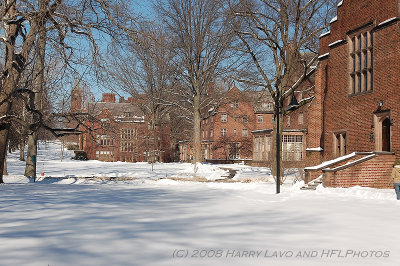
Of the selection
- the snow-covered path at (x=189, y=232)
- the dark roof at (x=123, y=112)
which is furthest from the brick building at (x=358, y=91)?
the dark roof at (x=123, y=112)

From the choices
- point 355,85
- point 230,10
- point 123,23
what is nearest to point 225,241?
point 123,23

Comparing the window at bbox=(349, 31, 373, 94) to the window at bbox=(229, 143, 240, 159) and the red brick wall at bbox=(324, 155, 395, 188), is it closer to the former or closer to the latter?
the red brick wall at bbox=(324, 155, 395, 188)

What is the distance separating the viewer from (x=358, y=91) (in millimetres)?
21016

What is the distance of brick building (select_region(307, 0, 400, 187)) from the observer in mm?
18438

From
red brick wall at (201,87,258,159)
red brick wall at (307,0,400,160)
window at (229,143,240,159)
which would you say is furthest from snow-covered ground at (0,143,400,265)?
red brick wall at (201,87,258,159)

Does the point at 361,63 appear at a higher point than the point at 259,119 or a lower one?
lower

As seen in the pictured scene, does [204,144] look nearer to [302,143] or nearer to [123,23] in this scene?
[302,143]

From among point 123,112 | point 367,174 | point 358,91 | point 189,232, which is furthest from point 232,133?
point 189,232

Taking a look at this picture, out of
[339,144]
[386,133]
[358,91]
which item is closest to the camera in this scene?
[386,133]

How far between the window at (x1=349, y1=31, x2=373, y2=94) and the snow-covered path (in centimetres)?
Answer: 1017

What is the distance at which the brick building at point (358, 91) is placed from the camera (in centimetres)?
1844

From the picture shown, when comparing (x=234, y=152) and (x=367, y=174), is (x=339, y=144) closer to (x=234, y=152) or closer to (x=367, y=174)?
(x=367, y=174)

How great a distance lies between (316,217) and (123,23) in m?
9.20

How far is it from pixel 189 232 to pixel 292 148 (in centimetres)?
4240
